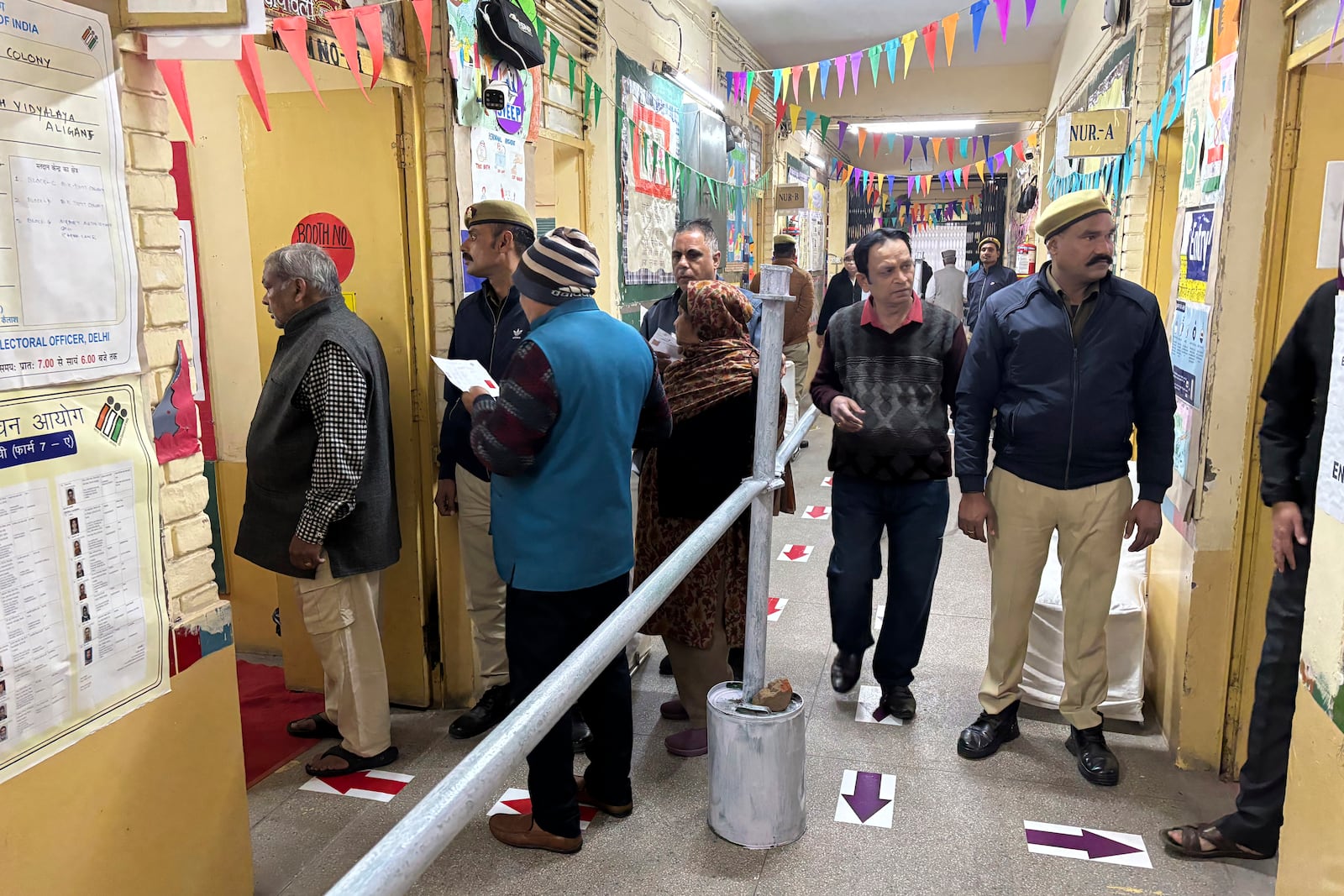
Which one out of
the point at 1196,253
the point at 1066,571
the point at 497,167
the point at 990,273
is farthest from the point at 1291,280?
the point at 990,273

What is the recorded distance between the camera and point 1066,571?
2838 millimetres

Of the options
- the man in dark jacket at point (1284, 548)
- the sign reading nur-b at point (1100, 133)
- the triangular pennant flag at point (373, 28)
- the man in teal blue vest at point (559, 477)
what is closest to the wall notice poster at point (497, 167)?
the triangular pennant flag at point (373, 28)

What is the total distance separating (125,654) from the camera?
1774 millimetres

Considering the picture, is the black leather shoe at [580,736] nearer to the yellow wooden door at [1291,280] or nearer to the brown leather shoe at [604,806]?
the brown leather shoe at [604,806]

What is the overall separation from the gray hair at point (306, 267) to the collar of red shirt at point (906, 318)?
168cm

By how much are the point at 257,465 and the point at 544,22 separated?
7.49 feet

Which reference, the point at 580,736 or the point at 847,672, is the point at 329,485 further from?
the point at 847,672

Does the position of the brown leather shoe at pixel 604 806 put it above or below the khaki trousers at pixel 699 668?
below

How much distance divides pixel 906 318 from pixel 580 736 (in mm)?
1730

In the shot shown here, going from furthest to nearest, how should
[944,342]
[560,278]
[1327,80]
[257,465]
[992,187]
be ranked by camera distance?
[992,187] < [944,342] < [257,465] < [1327,80] < [560,278]

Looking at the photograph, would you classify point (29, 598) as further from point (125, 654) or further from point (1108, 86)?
point (1108, 86)

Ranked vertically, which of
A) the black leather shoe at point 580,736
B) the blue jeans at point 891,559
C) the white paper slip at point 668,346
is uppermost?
the white paper slip at point 668,346

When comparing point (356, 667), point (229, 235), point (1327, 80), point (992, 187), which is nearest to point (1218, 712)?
point (1327, 80)

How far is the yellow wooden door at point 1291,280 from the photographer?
251 centimetres
